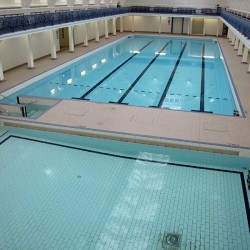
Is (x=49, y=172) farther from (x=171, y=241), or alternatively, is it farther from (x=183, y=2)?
(x=183, y=2)

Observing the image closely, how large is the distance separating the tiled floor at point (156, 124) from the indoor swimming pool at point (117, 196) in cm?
22

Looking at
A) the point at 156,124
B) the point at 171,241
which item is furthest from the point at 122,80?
the point at 171,241

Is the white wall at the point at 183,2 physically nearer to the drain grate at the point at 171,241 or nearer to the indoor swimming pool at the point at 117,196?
the indoor swimming pool at the point at 117,196

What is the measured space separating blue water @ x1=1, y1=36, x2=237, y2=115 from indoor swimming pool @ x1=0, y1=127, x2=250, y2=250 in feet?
9.50

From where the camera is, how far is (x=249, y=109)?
7.43 meters

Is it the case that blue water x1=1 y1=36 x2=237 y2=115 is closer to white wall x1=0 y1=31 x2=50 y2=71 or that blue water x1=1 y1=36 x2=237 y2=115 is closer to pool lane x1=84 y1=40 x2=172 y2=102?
pool lane x1=84 y1=40 x2=172 y2=102

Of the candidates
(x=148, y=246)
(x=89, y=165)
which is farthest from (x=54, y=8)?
(x=148, y=246)

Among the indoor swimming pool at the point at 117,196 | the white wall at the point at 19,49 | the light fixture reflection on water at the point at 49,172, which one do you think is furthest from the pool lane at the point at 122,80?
the light fixture reflection on water at the point at 49,172

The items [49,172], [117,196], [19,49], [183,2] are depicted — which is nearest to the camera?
[117,196]

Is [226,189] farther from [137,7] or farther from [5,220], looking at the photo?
[137,7]

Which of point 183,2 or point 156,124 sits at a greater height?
point 183,2

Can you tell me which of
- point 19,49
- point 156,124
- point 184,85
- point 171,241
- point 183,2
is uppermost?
point 183,2

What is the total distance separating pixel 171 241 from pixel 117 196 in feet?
3.96

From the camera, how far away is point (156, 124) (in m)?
6.54
